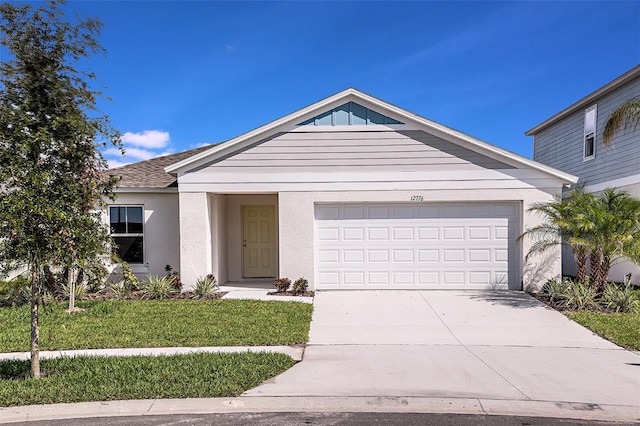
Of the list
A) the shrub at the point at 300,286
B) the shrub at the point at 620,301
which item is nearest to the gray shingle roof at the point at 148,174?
Answer: the shrub at the point at 300,286

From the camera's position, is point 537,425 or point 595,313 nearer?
point 537,425

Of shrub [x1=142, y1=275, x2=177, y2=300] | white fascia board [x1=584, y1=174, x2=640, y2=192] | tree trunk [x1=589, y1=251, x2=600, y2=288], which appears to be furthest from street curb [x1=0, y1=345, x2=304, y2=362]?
white fascia board [x1=584, y1=174, x2=640, y2=192]

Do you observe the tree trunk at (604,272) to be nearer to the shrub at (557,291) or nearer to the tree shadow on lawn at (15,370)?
the shrub at (557,291)

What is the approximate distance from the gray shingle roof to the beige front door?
96.8 inches

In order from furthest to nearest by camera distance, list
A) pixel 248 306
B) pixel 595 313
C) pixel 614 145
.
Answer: pixel 614 145 < pixel 248 306 < pixel 595 313

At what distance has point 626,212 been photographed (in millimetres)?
9047

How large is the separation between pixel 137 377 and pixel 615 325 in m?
8.10

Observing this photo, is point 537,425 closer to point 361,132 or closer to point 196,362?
point 196,362

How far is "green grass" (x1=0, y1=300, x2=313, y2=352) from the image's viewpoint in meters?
6.38

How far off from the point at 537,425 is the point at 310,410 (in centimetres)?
228

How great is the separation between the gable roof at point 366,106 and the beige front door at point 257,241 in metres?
2.49

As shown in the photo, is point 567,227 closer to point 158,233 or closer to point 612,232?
point 612,232

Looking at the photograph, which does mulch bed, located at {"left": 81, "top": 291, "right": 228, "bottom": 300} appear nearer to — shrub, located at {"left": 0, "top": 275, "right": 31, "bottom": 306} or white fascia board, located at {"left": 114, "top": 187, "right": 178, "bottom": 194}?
shrub, located at {"left": 0, "top": 275, "right": 31, "bottom": 306}

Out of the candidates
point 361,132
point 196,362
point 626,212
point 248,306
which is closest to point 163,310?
point 248,306
